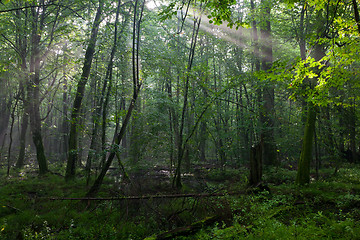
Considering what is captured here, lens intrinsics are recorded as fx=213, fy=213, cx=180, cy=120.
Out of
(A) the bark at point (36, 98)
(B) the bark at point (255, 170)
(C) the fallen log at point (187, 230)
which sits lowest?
(C) the fallen log at point (187, 230)

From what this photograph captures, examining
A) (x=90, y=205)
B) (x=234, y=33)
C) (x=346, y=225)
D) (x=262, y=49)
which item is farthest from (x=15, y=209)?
(x=234, y=33)

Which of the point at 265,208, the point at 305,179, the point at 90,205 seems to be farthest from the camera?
the point at 305,179

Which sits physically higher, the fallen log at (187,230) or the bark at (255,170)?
the bark at (255,170)

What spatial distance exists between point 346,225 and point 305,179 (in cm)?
431

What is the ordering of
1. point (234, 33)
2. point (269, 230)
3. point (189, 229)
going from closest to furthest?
point (269, 230) < point (189, 229) < point (234, 33)

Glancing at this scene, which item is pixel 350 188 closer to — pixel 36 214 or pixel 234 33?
pixel 36 214

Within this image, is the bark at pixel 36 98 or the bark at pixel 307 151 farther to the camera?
the bark at pixel 36 98

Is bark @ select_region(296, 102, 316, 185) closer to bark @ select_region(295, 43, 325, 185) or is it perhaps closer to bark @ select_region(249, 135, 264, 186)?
bark @ select_region(295, 43, 325, 185)

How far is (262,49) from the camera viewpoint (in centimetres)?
1384

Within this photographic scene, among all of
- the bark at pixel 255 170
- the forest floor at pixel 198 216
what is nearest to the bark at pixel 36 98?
the forest floor at pixel 198 216

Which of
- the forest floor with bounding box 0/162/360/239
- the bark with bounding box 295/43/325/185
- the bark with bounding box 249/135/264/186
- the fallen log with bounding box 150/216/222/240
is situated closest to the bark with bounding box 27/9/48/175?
the forest floor with bounding box 0/162/360/239

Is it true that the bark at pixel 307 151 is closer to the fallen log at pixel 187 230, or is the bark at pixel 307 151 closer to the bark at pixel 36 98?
the fallen log at pixel 187 230

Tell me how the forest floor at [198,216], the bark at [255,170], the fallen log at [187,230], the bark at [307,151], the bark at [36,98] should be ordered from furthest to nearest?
the bark at [36,98] < the bark at [307,151] < the bark at [255,170] < the fallen log at [187,230] < the forest floor at [198,216]

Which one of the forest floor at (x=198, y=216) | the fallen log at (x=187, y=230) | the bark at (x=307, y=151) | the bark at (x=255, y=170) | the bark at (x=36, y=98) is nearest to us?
the forest floor at (x=198, y=216)
